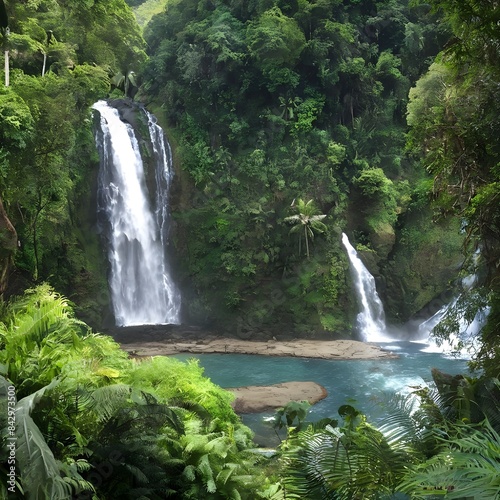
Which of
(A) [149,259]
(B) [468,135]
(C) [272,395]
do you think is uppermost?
(B) [468,135]

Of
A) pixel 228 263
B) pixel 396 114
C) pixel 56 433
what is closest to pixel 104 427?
pixel 56 433

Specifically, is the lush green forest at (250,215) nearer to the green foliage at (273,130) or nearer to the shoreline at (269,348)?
the green foliage at (273,130)

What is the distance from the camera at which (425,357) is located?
18.9 metres

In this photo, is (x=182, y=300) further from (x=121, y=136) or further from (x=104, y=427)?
(x=104, y=427)

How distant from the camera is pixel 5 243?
13047 millimetres

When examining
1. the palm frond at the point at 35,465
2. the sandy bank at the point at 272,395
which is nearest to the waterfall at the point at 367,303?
the sandy bank at the point at 272,395

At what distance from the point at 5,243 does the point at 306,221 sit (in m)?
12.5

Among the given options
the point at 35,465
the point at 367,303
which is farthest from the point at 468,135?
the point at 367,303

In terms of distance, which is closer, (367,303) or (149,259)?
(149,259)

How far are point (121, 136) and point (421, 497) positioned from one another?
21383 millimetres

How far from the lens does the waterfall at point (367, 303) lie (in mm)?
22828

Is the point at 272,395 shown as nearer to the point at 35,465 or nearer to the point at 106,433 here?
the point at 106,433

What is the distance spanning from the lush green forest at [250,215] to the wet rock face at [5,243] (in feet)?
0.20

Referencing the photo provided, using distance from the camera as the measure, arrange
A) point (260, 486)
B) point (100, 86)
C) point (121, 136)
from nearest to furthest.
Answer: point (260, 486) → point (100, 86) → point (121, 136)
